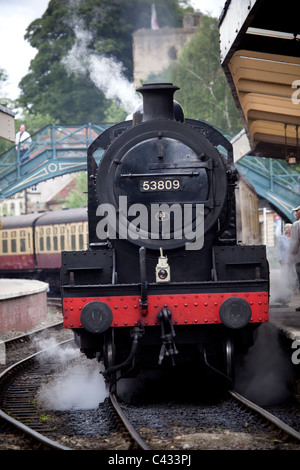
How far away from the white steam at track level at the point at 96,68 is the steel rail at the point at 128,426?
4440cm

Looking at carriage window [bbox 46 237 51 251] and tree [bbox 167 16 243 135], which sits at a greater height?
tree [bbox 167 16 243 135]

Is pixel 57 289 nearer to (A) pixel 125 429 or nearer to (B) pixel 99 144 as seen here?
(B) pixel 99 144

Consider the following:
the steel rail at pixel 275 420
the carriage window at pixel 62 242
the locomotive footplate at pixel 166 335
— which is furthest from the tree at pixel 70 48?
the steel rail at pixel 275 420

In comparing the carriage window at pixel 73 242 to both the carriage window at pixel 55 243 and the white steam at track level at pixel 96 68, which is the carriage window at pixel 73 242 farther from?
the white steam at track level at pixel 96 68

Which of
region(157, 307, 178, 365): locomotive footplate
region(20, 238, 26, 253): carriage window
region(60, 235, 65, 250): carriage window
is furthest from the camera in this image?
region(20, 238, 26, 253): carriage window

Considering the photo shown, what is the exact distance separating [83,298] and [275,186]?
1437 centimetres

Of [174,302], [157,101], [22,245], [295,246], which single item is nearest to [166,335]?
[174,302]

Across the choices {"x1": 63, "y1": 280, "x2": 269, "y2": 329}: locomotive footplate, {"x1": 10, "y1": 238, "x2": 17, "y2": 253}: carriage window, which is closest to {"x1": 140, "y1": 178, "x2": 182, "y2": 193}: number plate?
{"x1": 63, "y1": 280, "x2": 269, "y2": 329}: locomotive footplate

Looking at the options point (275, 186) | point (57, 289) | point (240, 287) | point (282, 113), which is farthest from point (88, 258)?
point (57, 289)

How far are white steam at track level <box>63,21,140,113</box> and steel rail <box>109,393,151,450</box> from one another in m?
44.4

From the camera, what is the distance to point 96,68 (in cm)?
5122

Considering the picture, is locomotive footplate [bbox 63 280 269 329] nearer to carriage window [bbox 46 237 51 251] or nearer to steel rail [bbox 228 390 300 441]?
steel rail [bbox 228 390 300 441]

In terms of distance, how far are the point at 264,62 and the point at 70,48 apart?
47234 millimetres

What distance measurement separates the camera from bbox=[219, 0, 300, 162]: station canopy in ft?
20.1
